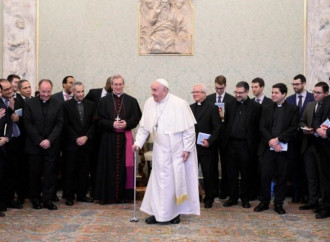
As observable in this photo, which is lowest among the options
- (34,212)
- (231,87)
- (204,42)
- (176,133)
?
(34,212)

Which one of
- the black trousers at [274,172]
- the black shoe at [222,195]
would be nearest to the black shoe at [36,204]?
the black shoe at [222,195]

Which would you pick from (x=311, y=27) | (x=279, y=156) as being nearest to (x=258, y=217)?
(x=279, y=156)

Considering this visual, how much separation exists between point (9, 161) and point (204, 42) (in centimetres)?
426

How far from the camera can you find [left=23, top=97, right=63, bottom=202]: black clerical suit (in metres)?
7.15

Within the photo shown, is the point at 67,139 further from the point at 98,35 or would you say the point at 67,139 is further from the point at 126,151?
the point at 98,35

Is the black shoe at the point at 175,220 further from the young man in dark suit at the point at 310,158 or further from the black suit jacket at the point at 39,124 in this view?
the black suit jacket at the point at 39,124

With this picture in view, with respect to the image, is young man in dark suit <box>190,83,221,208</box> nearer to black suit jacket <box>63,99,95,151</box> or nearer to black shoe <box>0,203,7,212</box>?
black suit jacket <box>63,99,95,151</box>

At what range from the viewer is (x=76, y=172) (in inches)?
305

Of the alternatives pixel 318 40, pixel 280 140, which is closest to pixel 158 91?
pixel 280 140

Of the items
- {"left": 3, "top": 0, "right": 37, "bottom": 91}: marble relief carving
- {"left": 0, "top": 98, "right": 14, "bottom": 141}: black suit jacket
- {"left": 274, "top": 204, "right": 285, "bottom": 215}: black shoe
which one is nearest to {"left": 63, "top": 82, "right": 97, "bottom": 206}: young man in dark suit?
{"left": 0, "top": 98, "right": 14, "bottom": 141}: black suit jacket

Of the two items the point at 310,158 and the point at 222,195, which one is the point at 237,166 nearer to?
the point at 222,195

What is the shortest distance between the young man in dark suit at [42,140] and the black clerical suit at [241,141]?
2.45m

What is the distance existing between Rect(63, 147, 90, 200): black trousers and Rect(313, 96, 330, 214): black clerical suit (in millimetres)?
3353

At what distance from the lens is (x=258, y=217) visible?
6.71 metres
